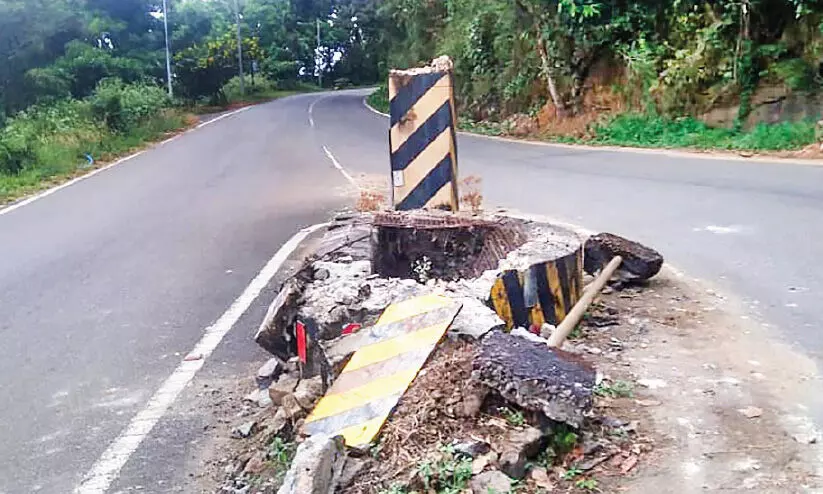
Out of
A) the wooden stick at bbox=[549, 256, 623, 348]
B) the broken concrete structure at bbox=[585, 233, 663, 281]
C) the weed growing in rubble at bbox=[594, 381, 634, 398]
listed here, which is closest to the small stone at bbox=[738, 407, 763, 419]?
the weed growing in rubble at bbox=[594, 381, 634, 398]

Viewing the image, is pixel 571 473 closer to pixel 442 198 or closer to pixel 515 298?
pixel 515 298

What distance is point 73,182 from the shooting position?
50.0ft

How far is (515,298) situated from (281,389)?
1.29 metres

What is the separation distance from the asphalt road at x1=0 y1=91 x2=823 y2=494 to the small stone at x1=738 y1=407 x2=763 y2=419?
41.0 inches

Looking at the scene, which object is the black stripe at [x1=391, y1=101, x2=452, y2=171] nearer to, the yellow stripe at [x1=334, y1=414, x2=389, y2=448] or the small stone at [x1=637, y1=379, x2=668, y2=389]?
the small stone at [x1=637, y1=379, x2=668, y2=389]

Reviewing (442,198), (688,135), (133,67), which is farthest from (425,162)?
(133,67)

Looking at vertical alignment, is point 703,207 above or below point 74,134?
below

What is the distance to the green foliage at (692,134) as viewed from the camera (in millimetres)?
14484

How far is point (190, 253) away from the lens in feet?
27.1

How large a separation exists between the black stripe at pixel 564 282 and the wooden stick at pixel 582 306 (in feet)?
0.16

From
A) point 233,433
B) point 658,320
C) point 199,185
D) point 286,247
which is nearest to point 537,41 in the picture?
point 199,185

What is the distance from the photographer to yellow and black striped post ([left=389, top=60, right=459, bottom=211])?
6.48 metres

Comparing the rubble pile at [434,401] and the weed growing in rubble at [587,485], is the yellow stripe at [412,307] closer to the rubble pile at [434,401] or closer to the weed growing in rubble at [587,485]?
the rubble pile at [434,401]

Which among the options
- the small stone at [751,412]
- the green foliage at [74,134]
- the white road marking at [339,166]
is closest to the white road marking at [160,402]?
the small stone at [751,412]
